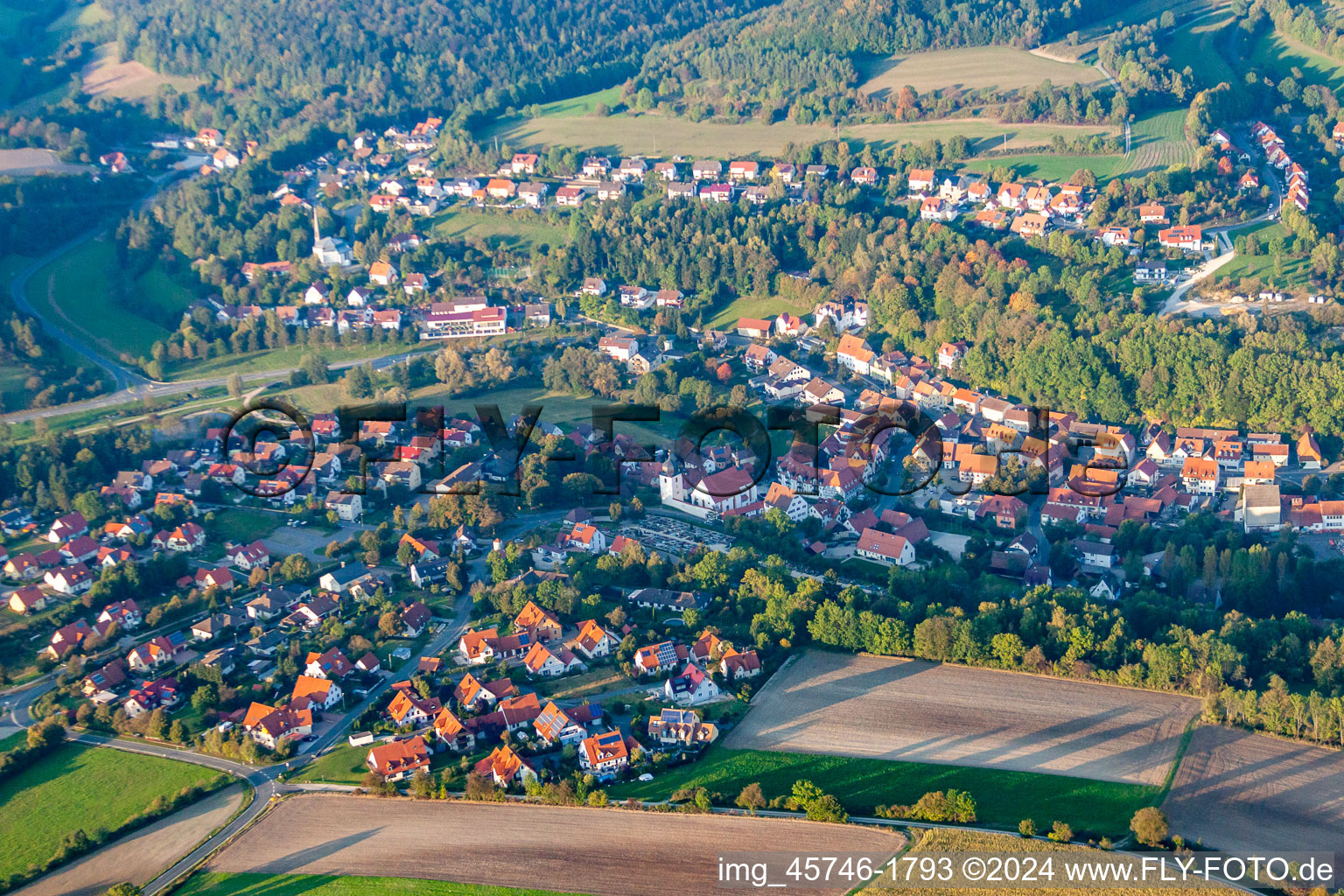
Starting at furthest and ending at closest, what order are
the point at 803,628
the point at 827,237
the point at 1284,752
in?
the point at 827,237 → the point at 803,628 → the point at 1284,752

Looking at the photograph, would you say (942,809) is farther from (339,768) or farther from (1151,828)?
(339,768)

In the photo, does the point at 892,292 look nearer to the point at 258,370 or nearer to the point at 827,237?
the point at 827,237

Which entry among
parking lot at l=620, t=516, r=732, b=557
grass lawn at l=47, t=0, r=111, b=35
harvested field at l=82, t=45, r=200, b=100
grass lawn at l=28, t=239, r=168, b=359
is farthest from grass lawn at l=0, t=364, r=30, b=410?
grass lawn at l=47, t=0, r=111, b=35

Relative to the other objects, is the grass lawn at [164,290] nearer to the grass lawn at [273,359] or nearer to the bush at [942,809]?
the grass lawn at [273,359]

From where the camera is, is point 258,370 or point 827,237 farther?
point 827,237

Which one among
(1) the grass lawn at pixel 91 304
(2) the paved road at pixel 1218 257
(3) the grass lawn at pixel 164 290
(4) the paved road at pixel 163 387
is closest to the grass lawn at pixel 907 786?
(2) the paved road at pixel 1218 257

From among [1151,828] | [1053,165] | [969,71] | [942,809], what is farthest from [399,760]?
[969,71]

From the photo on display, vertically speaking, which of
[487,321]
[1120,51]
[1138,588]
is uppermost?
[1120,51]

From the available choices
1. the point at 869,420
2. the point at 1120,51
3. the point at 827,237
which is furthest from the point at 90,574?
the point at 1120,51
